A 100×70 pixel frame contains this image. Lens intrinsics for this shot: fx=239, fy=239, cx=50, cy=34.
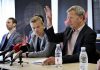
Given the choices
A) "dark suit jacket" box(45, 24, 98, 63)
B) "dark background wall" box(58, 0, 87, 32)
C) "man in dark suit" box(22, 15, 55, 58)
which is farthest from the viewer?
"dark background wall" box(58, 0, 87, 32)

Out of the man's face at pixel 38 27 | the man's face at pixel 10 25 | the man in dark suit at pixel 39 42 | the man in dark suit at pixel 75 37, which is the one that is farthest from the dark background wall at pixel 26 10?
the man in dark suit at pixel 75 37

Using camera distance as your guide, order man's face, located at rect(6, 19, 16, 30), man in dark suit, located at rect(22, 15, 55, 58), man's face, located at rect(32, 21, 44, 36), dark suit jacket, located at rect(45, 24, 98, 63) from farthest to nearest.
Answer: man's face, located at rect(6, 19, 16, 30), man's face, located at rect(32, 21, 44, 36), man in dark suit, located at rect(22, 15, 55, 58), dark suit jacket, located at rect(45, 24, 98, 63)

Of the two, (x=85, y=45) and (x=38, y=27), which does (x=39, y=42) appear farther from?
(x=85, y=45)

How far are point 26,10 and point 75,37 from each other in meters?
3.58

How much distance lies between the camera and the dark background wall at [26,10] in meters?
6.38

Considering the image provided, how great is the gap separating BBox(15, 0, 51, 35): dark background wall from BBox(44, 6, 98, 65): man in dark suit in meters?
3.06

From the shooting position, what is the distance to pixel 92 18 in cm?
613

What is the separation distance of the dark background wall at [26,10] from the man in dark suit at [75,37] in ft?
10.0

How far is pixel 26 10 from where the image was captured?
6551 millimetres

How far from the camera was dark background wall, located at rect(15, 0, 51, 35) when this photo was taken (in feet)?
20.9

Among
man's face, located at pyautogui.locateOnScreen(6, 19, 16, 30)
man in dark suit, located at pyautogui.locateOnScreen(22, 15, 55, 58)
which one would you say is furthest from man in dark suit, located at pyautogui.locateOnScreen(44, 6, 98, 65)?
man's face, located at pyautogui.locateOnScreen(6, 19, 16, 30)

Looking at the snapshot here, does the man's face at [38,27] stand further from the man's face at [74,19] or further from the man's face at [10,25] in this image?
the man's face at [10,25]

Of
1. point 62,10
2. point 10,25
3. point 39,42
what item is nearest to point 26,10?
point 62,10

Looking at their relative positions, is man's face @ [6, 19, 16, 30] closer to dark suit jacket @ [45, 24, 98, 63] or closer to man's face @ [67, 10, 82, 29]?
dark suit jacket @ [45, 24, 98, 63]
